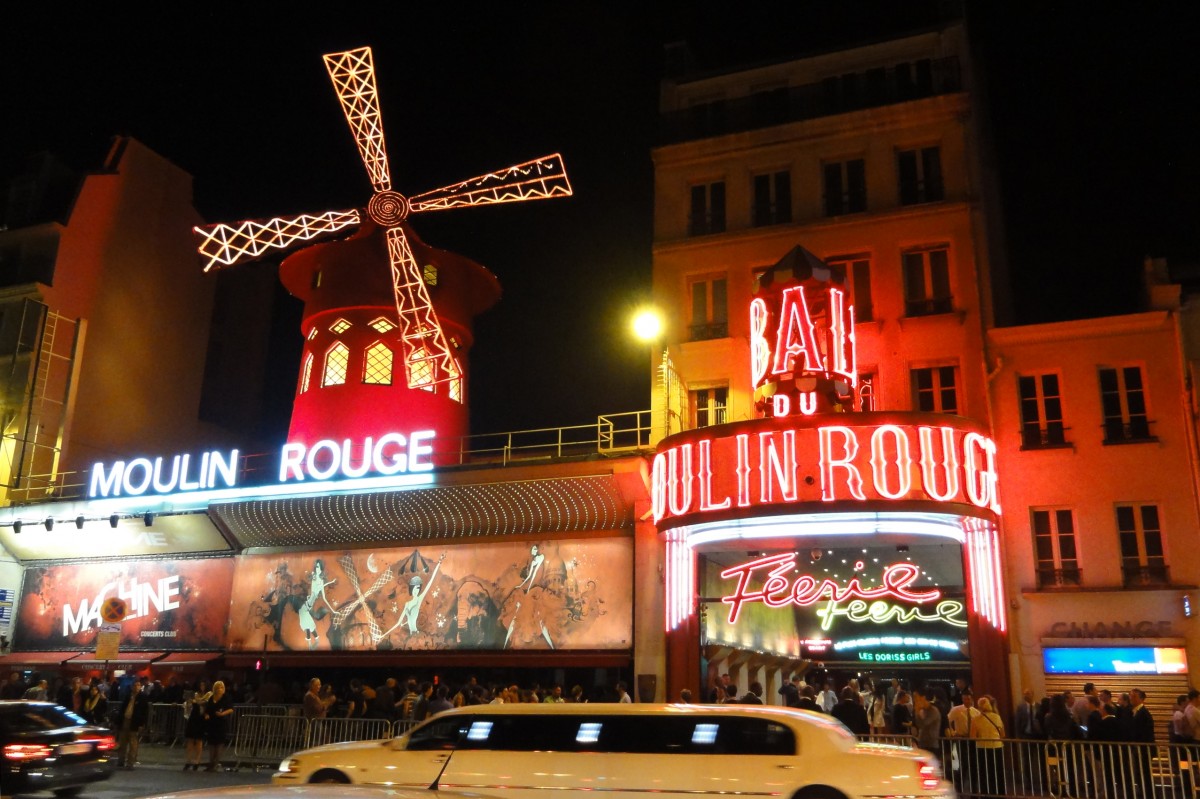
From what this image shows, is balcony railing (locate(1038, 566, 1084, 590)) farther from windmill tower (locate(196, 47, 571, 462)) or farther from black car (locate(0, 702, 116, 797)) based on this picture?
black car (locate(0, 702, 116, 797))

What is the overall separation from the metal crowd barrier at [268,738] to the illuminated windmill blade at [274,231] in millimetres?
13953

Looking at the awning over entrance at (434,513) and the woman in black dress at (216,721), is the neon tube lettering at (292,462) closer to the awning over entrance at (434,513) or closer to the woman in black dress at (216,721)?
the awning over entrance at (434,513)

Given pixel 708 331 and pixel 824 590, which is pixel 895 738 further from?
pixel 708 331

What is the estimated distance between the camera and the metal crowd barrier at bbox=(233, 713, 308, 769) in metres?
17.6

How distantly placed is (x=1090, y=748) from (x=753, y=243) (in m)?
12.2

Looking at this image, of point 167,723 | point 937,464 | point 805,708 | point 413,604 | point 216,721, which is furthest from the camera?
point 413,604

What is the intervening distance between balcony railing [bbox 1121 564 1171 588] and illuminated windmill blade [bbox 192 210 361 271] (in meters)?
20.2

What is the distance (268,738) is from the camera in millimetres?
17891

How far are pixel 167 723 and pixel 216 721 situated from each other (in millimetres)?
4323

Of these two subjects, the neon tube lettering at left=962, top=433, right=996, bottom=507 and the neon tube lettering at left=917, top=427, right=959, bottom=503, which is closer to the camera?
the neon tube lettering at left=917, top=427, right=959, bottom=503

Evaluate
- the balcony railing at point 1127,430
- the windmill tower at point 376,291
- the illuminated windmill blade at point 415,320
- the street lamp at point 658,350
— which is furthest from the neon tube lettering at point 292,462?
the balcony railing at point 1127,430

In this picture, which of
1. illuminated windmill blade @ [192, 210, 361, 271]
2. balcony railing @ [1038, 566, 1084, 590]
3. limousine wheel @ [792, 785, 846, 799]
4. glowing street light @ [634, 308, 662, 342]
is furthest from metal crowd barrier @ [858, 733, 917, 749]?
illuminated windmill blade @ [192, 210, 361, 271]

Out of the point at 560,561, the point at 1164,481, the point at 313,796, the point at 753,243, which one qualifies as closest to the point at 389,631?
the point at 560,561

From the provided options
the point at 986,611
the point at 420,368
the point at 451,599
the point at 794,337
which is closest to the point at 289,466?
the point at 420,368
